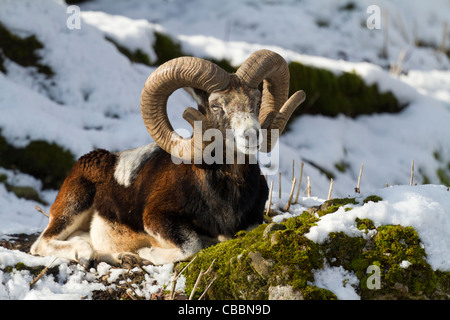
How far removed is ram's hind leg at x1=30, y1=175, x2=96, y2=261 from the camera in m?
7.06

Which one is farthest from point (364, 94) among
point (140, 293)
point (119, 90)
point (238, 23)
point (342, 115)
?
point (140, 293)

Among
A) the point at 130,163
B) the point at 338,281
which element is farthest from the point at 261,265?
the point at 130,163

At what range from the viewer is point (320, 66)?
53.8ft

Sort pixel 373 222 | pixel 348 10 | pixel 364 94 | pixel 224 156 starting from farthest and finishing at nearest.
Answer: pixel 348 10 < pixel 364 94 < pixel 224 156 < pixel 373 222

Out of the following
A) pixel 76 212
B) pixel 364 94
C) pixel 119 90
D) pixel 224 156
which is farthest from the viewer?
pixel 364 94

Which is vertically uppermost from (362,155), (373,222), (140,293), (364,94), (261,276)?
(373,222)

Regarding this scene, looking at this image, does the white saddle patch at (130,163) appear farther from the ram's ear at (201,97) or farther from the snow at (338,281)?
the snow at (338,281)

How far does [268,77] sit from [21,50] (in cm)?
887

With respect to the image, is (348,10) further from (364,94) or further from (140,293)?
(140,293)

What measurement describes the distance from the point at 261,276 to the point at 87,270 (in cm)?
233

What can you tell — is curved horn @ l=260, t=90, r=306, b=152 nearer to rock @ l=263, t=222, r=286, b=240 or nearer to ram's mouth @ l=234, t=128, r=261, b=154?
ram's mouth @ l=234, t=128, r=261, b=154

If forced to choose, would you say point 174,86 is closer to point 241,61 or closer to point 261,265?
point 261,265

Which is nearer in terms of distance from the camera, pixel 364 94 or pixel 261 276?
pixel 261 276

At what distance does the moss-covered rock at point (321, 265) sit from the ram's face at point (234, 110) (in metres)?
1.46
